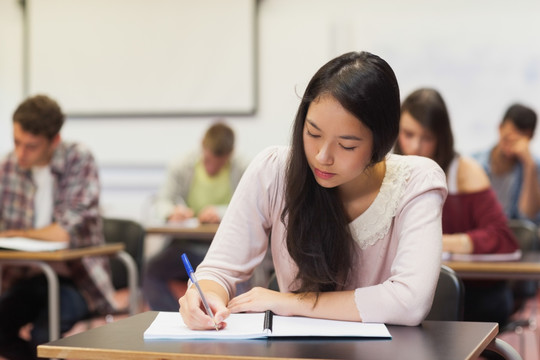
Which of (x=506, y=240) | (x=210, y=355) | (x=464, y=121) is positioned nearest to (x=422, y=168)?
(x=210, y=355)

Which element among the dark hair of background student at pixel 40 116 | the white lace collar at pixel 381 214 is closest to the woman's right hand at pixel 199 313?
the white lace collar at pixel 381 214

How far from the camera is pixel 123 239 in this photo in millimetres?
3717

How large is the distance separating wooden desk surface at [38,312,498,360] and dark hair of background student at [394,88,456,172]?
57.8 inches

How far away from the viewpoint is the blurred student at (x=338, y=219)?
60.5 inches

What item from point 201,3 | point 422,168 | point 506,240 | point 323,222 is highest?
point 201,3

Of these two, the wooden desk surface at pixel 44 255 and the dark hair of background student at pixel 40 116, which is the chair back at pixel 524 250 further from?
the dark hair of background student at pixel 40 116

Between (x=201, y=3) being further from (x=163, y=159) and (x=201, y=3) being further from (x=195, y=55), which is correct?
(x=163, y=159)

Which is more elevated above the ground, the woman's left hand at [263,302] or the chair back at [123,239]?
the woman's left hand at [263,302]

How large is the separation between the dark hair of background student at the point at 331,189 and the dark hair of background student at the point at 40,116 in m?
1.65

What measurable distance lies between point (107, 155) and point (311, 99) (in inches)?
196

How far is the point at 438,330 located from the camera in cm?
144

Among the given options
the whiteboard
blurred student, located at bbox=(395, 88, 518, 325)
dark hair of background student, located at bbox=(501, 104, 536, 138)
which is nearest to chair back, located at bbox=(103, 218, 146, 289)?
blurred student, located at bbox=(395, 88, 518, 325)

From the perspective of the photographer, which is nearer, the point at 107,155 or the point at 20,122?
the point at 20,122

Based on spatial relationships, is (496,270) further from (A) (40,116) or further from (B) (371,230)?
(A) (40,116)
